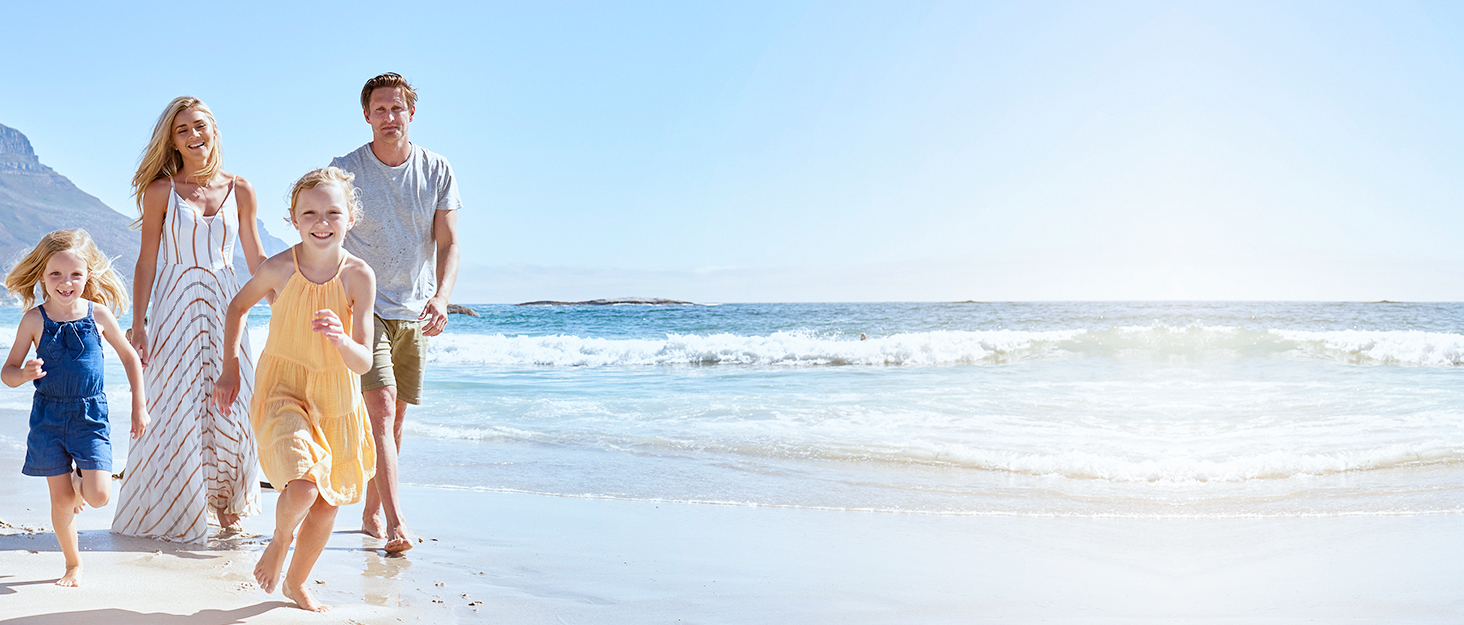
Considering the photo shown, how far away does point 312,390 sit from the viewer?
8.45 feet

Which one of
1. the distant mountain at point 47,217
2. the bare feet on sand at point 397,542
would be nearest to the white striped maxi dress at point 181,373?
the bare feet on sand at point 397,542

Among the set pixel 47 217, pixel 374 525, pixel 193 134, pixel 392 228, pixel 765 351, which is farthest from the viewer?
pixel 47 217

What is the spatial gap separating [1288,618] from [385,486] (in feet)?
11.2

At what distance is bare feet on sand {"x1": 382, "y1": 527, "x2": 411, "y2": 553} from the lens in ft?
11.7

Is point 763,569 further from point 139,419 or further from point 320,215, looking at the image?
point 139,419

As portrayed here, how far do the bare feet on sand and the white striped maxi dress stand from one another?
2.39 ft

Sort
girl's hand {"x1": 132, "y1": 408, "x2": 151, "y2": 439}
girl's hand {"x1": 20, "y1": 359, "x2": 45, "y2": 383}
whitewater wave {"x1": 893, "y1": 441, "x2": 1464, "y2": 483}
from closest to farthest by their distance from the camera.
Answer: girl's hand {"x1": 20, "y1": 359, "x2": 45, "y2": 383}
girl's hand {"x1": 132, "y1": 408, "x2": 151, "y2": 439}
whitewater wave {"x1": 893, "y1": 441, "x2": 1464, "y2": 483}

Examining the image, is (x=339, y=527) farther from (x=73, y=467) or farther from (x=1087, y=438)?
(x=1087, y=438)

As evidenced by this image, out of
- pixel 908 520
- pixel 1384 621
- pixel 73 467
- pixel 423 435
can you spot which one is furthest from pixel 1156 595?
pixel 423 435

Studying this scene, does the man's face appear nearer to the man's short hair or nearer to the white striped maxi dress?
the man's short hair

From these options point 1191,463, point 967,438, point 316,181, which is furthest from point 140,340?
point 1191,463

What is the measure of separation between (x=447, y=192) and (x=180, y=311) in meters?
1.13

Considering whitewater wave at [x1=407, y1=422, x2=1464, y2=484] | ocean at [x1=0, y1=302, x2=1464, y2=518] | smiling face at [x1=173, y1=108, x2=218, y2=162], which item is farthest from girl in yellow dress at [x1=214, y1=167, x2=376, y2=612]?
whitewater wave at [x1=407, y1=422, x2=1464, y2=484]

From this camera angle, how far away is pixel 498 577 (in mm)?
3334
